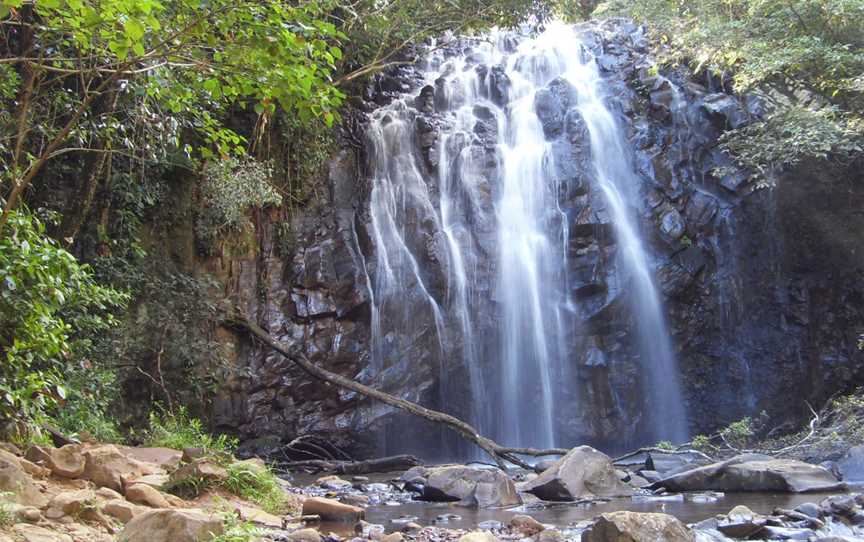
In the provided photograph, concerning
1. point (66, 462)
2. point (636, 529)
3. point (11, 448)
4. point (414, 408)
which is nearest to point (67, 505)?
point (66, 462)

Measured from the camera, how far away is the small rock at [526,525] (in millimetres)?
5899

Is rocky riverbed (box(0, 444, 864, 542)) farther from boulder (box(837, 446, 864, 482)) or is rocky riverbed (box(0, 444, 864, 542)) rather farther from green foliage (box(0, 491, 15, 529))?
boulder (box(837, 446, 864, 482))

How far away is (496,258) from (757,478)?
792 cm

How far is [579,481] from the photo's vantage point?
8.05 metres

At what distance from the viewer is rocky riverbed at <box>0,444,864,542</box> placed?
4.20m

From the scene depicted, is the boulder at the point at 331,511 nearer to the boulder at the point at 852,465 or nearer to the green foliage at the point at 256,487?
the green foliage at the point at 256,487

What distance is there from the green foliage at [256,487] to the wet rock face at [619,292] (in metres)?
6.55

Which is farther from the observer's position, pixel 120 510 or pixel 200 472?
pixel 200 472

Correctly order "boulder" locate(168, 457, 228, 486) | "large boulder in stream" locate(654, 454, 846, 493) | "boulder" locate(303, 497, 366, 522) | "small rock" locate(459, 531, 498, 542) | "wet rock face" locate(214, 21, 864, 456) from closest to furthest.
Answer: "small rock" locate(459, 531, 498, 542)
"boulder" locate(168, 457, 228, 486)
"boulder" locate(303, 497, 366, 522)
"large boulder in stream" locate(654, 454, 846, 493)
"wet rock face" locate(214, 21, 864, 456)

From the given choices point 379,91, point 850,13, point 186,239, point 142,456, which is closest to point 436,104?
point 379,91

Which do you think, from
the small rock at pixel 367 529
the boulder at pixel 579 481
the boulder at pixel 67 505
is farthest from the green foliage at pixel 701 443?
the boulder at pixel 67 505

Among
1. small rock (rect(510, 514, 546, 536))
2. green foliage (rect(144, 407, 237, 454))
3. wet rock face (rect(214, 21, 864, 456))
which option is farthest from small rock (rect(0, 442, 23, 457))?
wet rock face (rect(214, 21, 864, 456))

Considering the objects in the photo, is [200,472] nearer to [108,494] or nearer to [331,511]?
[108,494]

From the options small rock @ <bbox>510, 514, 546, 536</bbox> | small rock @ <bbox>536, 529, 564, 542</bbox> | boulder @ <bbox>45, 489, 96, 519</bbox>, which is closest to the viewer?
boulder @ <bbox>45, 489, 96, 519</bbox>
